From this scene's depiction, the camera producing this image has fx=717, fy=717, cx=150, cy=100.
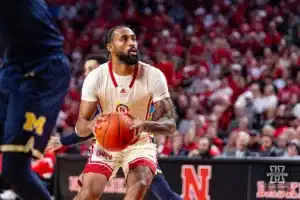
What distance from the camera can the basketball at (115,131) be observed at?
17.4ft

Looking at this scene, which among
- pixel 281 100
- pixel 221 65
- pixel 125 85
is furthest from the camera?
pixel 221 65

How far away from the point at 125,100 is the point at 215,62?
8.42 meters

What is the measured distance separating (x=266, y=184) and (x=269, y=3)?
31.5ft

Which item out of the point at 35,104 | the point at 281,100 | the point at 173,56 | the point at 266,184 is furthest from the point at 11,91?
the point at 173,56

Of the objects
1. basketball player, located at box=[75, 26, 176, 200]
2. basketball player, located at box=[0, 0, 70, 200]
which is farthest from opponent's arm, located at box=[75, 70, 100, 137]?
basketball player, located at box=[0, 0, 70, 200]

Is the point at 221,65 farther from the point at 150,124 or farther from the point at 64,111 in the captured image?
the point at 150,124

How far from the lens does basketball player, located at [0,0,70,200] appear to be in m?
4.48

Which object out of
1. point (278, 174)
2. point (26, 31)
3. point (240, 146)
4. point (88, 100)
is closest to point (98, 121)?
point (88, 100)

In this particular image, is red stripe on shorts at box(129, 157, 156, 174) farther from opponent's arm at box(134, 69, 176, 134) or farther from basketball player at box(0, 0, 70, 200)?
basketball player at box(0, 0, 70, 200)

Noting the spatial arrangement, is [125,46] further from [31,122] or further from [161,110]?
[31,122]

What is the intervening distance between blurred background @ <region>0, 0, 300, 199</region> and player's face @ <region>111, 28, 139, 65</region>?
266cm

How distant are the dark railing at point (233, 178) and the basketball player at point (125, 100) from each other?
220 cm

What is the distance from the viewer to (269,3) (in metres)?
16.8

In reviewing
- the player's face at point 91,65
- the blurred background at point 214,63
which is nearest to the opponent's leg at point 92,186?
the player's face at point 91,65
